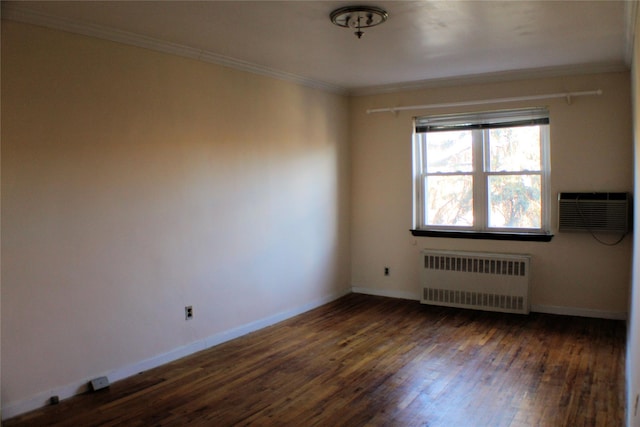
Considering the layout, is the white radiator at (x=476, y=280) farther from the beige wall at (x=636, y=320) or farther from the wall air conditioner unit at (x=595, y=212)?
the beige wall at (x=636, y=320)

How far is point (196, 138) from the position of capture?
3.96m

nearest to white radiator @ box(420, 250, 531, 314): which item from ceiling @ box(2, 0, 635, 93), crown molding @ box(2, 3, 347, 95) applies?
ceiling @ box(2, 0, 635, 93)

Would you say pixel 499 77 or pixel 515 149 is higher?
pixel 499 77

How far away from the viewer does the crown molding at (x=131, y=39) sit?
289 cm

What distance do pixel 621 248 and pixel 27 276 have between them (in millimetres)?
4813

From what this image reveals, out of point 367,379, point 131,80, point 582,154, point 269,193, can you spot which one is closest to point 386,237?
point 269,193

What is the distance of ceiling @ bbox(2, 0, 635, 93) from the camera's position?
9.69ft

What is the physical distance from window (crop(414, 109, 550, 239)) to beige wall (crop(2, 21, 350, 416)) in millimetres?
1465

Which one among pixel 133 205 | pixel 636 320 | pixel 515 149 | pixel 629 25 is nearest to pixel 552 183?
pixel 515 149

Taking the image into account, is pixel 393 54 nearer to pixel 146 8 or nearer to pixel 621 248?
pixel 146 8

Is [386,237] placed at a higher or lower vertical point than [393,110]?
lower

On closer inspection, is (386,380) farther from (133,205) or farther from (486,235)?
(486,235)

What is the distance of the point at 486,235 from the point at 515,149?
93 centimetres

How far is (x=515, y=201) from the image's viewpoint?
5.12m
